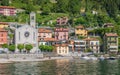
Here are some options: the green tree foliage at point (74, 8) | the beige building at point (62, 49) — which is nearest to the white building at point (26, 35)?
the beige building at point (62, 49)

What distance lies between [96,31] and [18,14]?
14.2m

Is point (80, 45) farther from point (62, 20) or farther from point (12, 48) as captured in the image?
point (12, 48)

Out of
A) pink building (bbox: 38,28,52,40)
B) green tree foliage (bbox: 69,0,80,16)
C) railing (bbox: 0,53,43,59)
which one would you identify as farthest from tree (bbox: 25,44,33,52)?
green tree foliage (bbox: 69,0,80,16)

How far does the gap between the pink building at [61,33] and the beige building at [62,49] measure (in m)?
5.57

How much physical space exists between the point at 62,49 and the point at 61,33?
620cm

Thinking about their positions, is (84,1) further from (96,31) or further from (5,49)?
(5,49)

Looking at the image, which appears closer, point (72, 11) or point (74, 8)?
point (74, 8)

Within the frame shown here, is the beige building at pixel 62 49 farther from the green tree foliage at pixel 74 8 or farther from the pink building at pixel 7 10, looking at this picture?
the green tree foliage at pixel 74 8

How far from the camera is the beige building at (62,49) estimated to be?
86.9 m

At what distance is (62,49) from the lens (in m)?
87.1

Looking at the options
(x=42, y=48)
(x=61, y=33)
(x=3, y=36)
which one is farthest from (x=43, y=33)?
(x=3, y=36)

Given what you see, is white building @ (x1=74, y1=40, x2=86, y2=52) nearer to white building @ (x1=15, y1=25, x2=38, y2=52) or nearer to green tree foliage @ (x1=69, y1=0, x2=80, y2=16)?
white building @ (x1=15, y1=25, x2=38, y2=52)

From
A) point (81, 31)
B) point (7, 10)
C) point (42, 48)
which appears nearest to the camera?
point (42, 48)

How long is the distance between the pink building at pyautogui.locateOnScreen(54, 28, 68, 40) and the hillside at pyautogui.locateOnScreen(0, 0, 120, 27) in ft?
11.0
